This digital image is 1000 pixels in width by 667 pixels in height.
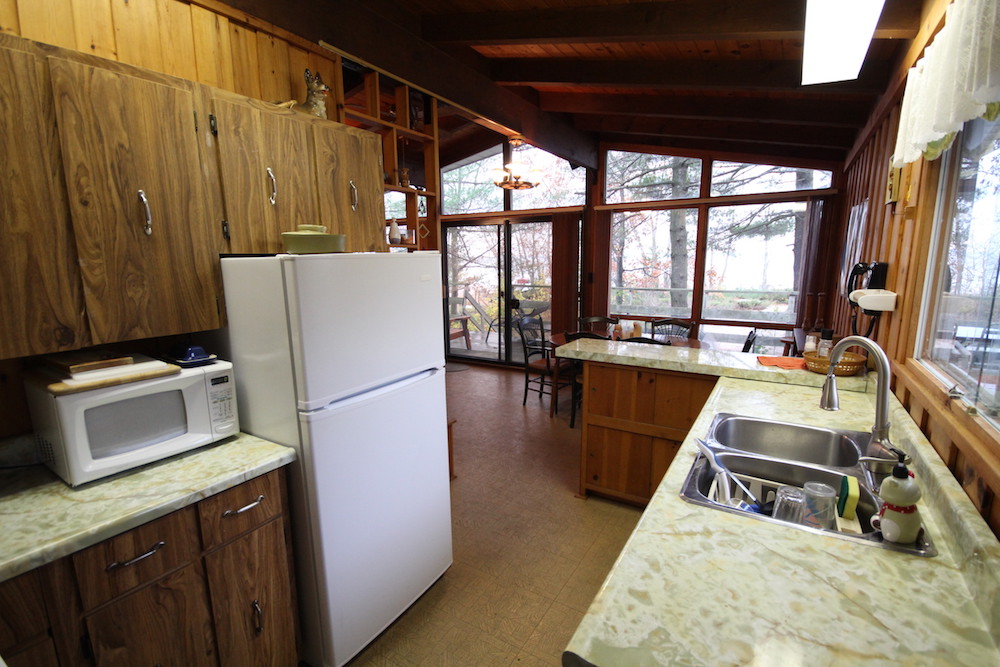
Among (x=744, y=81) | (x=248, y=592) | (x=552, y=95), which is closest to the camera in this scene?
(x=248, y=592)

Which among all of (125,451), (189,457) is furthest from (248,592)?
(125,451)

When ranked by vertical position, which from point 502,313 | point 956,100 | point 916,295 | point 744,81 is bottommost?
point 502,313

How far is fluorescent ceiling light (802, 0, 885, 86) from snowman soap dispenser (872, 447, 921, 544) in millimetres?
1103

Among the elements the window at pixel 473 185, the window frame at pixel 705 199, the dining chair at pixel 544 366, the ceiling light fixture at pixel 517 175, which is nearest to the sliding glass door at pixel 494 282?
the window at pixel 473 185

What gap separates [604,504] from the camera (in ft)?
9.18

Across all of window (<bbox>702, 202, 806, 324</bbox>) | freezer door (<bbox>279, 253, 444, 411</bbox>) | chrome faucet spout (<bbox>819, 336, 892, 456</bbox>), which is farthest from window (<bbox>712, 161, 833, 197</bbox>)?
freezer door (<bbox>279, 253, 444, 411</bbox>)

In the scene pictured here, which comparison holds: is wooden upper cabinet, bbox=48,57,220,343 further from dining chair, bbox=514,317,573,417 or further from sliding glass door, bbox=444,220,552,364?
sliding glass door, bbox=444,220,552,364

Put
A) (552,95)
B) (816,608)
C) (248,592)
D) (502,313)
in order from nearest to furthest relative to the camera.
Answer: (816,608), (248,592), (552,95), (502,313)

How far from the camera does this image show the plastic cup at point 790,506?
1184 millimetres

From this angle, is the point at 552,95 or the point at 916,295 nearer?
the point at 916,295

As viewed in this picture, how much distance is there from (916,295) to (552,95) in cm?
334

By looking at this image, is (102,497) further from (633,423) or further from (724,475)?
(633,423)

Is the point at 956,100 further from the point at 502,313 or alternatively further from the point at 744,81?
the point at 502,313

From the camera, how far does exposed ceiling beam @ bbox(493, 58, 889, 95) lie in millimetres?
2392
